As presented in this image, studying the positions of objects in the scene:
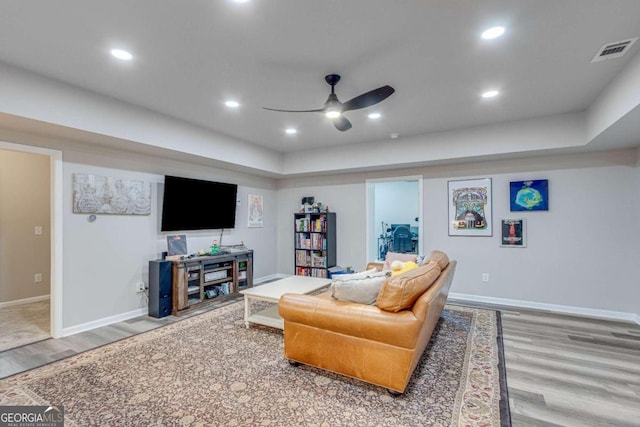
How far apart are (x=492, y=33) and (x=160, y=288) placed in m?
4.44

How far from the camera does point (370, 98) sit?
264cm

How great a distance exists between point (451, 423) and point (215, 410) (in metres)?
1.57

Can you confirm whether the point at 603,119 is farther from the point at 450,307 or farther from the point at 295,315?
the point at 295,315

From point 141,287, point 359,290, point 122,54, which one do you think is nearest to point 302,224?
point 141,287

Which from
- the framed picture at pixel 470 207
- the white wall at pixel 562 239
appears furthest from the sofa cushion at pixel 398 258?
the framed picture at pixel 470 207

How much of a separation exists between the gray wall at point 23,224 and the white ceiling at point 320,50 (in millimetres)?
2889

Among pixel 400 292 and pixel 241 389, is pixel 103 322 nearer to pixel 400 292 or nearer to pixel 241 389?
pixel 241 389

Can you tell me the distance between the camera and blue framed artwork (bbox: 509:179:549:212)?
4.35 m

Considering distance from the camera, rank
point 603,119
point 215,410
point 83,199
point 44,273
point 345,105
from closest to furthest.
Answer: point 215,410, point 345,105, point 603,119, point 83,199, point 44,273

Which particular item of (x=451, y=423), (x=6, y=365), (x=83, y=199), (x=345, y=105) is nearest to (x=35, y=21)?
(x=83, y=199)

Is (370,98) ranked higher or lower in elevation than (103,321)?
higher

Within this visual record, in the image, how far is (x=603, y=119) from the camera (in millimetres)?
3107

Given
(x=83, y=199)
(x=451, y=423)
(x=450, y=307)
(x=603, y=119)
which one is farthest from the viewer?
(x=450, y=307)

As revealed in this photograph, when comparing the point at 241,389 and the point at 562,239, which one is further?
the point at 562,239
